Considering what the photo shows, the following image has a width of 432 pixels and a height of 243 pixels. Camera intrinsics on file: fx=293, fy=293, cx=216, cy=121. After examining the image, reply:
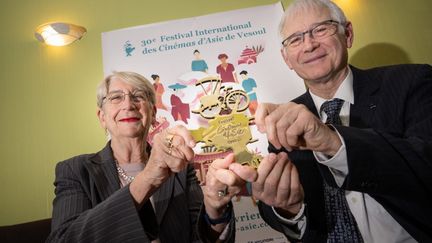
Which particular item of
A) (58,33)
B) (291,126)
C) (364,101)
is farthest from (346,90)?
(58,33)

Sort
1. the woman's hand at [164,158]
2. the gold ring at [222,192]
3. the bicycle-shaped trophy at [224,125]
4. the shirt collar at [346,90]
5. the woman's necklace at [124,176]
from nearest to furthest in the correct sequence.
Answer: the woman's hand at [164,158] → the gold ring at [222,192] → the shirt collar at [346,90] → the woman's necklace at [124,176] → the bicycle-shaped trophy at [224,125]

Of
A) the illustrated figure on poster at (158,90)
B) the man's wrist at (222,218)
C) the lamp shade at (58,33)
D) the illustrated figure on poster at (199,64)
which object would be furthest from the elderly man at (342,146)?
the lamp shade at (58,33)

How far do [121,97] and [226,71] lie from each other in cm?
90

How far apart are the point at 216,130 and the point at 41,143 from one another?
1395 mm

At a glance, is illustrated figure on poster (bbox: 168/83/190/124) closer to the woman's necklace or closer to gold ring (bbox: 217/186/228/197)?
the woman's necklace

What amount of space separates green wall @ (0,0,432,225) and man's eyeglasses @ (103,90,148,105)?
90 cm

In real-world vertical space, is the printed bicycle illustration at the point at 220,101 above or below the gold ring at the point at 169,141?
above

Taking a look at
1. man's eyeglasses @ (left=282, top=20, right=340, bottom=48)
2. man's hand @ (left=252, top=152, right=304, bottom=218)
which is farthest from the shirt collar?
man's hand @ (left=252, top=152, right=304, bottom=218)

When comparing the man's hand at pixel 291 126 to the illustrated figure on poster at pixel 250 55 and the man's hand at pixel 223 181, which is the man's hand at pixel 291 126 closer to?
the man's hand at pixel 223 181

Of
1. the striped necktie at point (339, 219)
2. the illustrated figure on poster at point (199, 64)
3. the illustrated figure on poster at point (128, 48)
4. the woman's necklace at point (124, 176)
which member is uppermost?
the illustrated figure on poster at point (128, 48)

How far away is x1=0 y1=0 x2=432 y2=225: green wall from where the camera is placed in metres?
2.14

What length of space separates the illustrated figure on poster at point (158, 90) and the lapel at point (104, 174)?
0.76m

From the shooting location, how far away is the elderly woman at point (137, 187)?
0.81m

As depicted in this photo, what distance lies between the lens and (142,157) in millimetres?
1489
